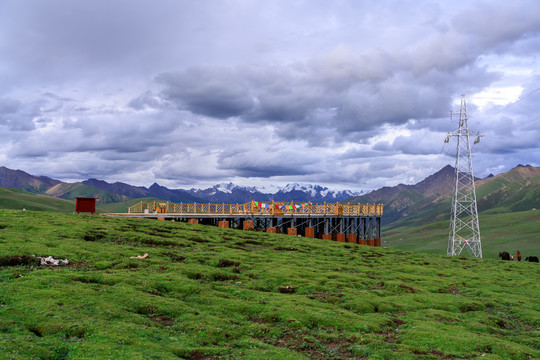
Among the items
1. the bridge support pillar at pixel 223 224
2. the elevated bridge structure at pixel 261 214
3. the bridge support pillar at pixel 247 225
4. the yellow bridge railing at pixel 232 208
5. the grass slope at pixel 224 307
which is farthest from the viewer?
the yellow bridge railing at pixel 232 208

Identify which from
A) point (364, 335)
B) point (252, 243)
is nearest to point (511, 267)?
point (252, 243)

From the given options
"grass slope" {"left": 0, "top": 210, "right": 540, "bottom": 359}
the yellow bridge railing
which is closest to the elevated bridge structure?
the yellow bridge railing

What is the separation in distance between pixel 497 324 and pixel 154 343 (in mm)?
25184

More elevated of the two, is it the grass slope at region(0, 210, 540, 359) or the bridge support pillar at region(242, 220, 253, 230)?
the bridge support pillar at region(242, 220, 253, 230)

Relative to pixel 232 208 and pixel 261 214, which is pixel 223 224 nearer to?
pixel 232 208

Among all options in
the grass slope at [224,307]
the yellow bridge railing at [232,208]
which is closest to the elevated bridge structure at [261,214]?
the yellow bridge railing at [232,208]

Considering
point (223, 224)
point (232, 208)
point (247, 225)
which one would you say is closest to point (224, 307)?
point (223, 224)

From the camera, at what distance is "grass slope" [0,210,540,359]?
18.0 metres

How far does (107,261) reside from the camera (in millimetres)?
33625

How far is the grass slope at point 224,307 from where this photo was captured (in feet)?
59.1

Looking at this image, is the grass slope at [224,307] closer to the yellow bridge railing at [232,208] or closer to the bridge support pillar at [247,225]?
the bridge support pillar at [247,225]

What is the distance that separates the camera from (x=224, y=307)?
82.5 feet

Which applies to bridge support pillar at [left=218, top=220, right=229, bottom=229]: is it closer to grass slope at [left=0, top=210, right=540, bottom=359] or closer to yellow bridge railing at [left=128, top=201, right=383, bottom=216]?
yellow bridge railing at [left=128, top=201, right=383, bottom=216]

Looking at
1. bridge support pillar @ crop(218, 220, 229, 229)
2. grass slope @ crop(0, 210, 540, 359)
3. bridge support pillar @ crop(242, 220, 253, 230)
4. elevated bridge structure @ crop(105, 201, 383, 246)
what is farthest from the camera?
elevated bridge structure @ crop(105, 201, 383, 246)
